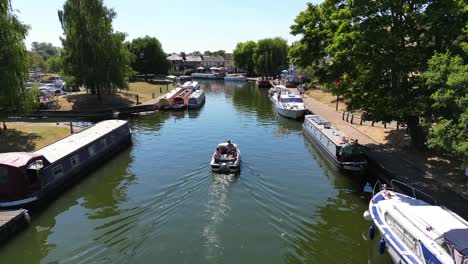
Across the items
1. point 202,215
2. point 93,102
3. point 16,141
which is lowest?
point 202,215

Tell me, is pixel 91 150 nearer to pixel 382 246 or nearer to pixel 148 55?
pixel 382 246

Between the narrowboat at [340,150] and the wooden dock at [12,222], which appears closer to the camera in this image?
the wooden dock at [12,222]

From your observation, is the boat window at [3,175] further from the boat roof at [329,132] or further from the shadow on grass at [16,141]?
the boat roof at [329,132]

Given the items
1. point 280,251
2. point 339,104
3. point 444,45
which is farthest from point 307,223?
point 339,104

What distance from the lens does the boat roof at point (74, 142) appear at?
2616cm

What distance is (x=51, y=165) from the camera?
79.4 feet

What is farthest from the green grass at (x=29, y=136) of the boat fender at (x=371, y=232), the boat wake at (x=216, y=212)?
the boat fender at (x=371, y=232)

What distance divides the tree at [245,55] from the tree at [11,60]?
113950mm

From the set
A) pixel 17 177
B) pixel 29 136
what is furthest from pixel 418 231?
pixel 29 136

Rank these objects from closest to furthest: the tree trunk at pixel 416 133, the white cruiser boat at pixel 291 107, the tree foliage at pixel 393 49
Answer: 1. the tree foliage at pixel 393 49
2. the tree trunk at pixel 416 133
3. the white cruiser boat at pixel 291 107

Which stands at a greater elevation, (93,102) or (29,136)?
(93,102)

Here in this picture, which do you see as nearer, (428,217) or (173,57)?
(428,217)

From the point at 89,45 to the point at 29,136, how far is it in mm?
→ 24274

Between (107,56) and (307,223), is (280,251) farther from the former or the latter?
(107,56)
